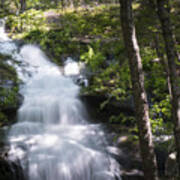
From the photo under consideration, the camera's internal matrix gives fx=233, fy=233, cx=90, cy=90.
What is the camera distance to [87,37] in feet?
46.1

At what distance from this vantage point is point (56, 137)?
7277 millimetres

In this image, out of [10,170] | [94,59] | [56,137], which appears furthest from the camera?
[94,59]

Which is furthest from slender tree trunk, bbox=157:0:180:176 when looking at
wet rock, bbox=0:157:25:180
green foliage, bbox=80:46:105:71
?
green foliage, bbox=80:46:105:71

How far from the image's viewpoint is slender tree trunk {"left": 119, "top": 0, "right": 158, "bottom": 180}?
12.6 feet

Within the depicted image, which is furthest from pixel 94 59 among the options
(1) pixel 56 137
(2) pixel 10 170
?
(2) pixel 10 170

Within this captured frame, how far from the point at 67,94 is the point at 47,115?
1717 millimetres

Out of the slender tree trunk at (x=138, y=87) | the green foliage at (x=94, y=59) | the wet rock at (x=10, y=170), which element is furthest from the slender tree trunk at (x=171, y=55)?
the green foliage at (x=94, y=59)

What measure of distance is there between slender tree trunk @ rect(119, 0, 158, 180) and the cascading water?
227cm

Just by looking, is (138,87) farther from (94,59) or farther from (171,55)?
(94,59)

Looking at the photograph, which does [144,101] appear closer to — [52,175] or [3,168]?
[52,175]

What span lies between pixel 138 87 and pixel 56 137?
411 centimetres

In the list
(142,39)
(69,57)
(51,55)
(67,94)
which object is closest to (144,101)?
(142,39)

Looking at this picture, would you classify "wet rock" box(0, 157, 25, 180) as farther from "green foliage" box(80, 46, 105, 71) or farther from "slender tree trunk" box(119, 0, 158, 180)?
"green foliage" box(80, 46, 105, 71)

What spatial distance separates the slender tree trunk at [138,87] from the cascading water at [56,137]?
7.45 feet
